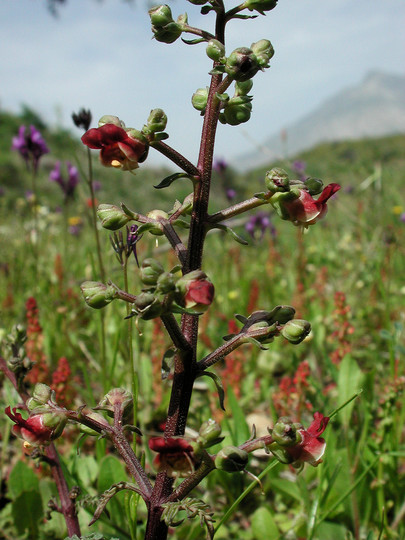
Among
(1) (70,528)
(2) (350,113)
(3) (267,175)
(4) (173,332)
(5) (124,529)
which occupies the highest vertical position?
(2) (350,113)

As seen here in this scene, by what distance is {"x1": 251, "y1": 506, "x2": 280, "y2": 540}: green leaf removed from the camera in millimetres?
2078

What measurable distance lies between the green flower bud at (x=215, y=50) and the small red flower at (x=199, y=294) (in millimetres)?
595

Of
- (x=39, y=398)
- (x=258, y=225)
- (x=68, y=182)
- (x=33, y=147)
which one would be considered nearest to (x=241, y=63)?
(x=39, y=398)

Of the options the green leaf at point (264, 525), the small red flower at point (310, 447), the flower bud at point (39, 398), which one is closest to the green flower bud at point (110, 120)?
the flower bud at point (39, 398)

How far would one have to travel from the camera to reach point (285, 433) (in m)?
1.31

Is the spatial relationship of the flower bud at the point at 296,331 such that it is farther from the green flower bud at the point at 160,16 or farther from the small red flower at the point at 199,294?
the green flower bud at the point at 160,16

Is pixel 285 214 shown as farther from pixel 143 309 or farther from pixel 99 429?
pixel 99 429

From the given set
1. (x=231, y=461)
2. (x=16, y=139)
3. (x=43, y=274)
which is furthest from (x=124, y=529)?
(x=16, y=139)

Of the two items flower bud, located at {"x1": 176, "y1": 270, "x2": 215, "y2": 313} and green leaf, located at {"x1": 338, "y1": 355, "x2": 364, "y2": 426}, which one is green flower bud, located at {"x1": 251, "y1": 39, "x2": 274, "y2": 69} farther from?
green leaf, located at {"x1": 338, "y1": 355, "x2": 364, "y2": 426}

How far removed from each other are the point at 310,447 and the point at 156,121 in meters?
0.92

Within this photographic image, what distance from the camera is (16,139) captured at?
472 centimetres

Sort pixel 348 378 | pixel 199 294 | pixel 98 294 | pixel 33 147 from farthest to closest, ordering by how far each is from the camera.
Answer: pixel 33 147
pixel 348 378
pixel 98 294
pixel 199 294

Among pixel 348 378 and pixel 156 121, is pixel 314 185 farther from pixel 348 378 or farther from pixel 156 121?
pixel 348 378

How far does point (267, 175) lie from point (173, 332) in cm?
49
